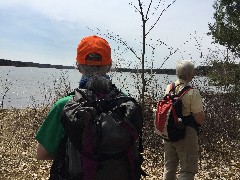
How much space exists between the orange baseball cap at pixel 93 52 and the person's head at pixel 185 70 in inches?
75.1

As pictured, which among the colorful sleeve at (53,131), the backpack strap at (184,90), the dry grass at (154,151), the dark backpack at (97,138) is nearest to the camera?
the dark backpack at (97,138)

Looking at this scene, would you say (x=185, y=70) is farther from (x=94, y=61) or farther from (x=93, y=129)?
(x=93, y=129)

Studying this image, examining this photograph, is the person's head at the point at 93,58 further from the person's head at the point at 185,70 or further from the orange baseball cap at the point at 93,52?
the person's head at the point at 185,70

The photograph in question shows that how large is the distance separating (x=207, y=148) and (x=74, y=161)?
5598mm

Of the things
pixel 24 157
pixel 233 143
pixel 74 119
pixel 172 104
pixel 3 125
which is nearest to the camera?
pixel 74 119

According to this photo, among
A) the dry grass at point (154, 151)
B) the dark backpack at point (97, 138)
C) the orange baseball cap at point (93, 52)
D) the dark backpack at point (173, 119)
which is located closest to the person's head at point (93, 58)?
the orange baseball cap at point (93, 52)

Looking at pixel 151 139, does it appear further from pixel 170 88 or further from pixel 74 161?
pixel 74 161

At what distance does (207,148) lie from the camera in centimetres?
722

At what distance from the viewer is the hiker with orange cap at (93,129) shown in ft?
6.54

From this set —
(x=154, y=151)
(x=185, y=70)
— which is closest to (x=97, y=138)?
(x=185, y=70)

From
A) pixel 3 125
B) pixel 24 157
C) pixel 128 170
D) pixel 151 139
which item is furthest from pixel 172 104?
pixel 3 125

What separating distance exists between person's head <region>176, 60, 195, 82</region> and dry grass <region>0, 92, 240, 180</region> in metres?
2.33

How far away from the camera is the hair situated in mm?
2143

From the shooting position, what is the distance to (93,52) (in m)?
2.21
